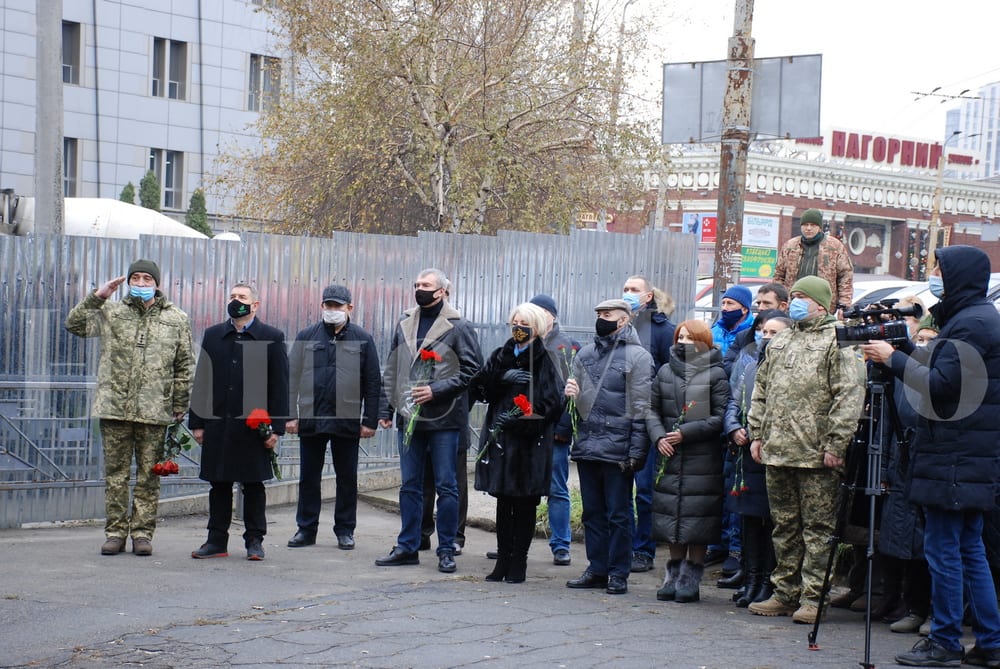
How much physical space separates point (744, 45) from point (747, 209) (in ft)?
122

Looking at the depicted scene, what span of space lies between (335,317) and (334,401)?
0.66 metres

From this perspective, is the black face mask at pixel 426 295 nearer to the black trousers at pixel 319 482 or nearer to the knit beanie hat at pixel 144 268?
the black trousers at pixel 319 482

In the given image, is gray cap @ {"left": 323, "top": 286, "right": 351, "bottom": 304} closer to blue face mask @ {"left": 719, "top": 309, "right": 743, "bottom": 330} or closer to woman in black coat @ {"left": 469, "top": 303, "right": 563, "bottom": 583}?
woman in black coat @ {"left": 469, "top": 303, "right": 563, "bottom": 583}

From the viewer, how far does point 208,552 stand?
372 inches

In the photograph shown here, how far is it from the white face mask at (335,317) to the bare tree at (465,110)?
983 centimetres

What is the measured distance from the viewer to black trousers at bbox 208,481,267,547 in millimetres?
9516

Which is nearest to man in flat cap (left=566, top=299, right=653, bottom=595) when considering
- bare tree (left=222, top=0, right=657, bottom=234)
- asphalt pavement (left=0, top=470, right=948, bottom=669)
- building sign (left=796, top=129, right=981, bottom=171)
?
asphalt pavement (left=0, top=470, right=948, bottom=669)

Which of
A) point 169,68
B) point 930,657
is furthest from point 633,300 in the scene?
point 169,68

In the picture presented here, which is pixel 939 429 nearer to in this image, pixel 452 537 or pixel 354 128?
pixel 452 537

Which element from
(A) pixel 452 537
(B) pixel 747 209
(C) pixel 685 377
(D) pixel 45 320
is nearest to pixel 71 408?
(D) pixel 45 320

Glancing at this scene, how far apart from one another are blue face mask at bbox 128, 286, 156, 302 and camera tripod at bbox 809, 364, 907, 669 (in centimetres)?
513

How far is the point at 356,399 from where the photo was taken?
1011cm

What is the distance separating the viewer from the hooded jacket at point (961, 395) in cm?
650

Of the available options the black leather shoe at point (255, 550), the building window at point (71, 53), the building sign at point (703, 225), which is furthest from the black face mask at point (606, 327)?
the building window at point (71, 53)
